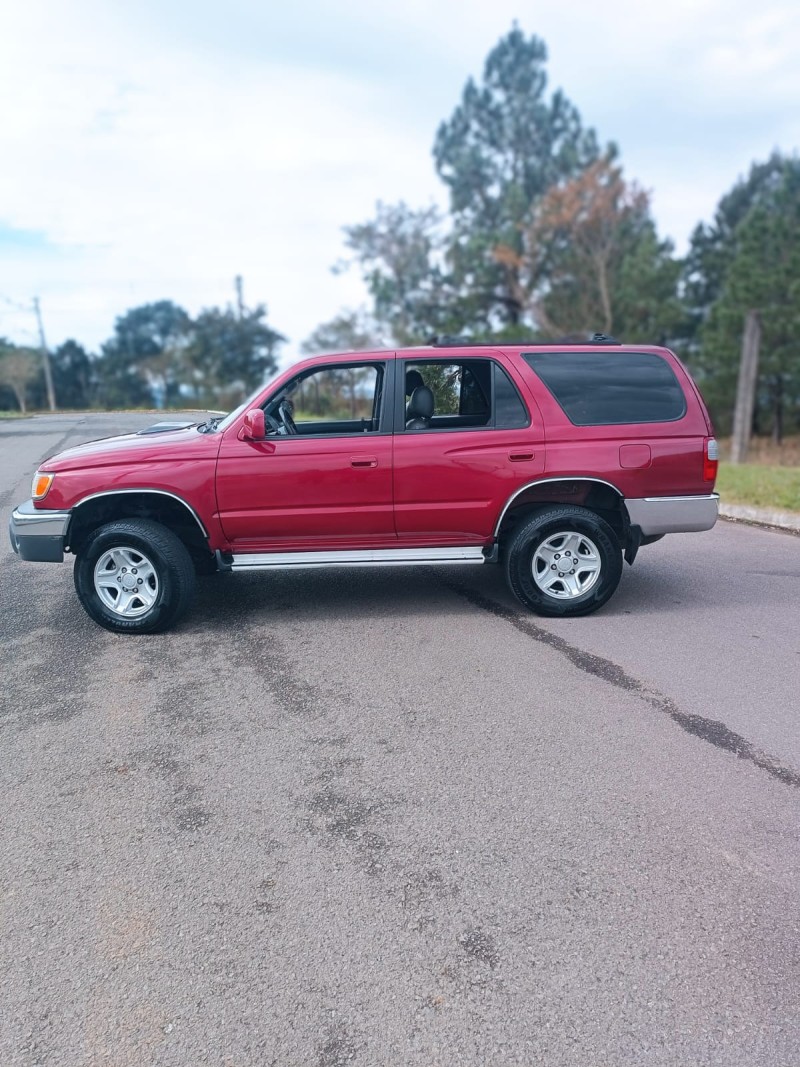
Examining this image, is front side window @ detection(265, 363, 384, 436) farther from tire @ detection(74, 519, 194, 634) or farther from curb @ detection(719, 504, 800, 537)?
curb @ detection(719, 504, 800, 537)

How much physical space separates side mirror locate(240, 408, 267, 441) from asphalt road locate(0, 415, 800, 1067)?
1372 mm

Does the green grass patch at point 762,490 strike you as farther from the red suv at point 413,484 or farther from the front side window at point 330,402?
the front side window at point 330,402

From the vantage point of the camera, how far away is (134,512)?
601 cm

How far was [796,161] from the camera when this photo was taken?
36.2 meters

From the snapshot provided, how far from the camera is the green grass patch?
1054 centimetres

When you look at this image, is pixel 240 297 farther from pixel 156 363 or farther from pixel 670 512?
pixel 670 512

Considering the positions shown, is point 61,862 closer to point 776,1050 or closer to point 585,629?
point 776,1050

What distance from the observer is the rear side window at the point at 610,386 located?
6.05 metres

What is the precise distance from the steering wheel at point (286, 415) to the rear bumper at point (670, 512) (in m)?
2.54

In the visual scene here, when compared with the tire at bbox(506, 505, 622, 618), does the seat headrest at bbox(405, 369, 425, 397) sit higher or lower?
higher

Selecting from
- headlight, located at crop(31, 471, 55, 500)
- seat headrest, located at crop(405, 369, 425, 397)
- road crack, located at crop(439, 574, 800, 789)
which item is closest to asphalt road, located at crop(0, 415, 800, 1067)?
road crack, located at crop(439, 574, 800, 789)

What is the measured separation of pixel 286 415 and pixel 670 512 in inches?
115

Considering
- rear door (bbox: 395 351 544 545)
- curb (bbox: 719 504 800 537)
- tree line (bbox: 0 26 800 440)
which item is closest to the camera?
rear door (bbox: 395 351 544 545)

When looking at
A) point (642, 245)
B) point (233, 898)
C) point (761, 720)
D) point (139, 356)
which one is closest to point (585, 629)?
point (761, 720)
